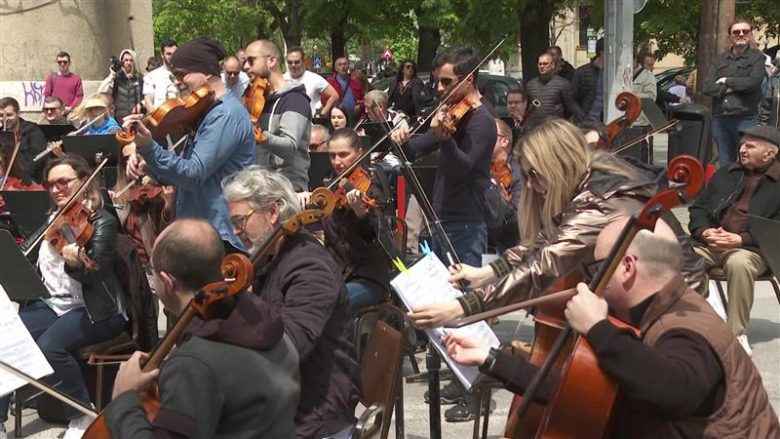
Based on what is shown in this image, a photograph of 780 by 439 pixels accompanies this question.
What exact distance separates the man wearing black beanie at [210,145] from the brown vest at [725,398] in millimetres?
2815

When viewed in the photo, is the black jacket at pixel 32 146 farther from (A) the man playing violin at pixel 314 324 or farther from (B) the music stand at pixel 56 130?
(A) the man playing violin at pixel 314 324

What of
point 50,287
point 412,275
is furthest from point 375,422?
point 50,287

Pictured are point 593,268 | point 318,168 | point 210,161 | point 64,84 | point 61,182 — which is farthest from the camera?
point 64,84

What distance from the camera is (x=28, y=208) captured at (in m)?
6.17

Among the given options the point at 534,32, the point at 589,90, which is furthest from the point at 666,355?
the point at 534,32

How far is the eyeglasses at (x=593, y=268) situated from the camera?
2988 millimetres

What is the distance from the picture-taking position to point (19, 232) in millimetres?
6531

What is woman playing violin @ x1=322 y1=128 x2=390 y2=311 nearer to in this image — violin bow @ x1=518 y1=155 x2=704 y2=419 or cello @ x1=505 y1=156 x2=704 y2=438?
violin bow @ x1=518 y1=155 x2=704 y2=419

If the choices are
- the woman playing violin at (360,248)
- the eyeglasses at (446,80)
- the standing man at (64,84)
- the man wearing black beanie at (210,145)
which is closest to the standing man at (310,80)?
the standing man at (64,84)

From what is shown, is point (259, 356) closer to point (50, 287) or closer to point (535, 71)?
point (50, 287)

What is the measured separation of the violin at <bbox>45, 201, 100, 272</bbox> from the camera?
539 cm

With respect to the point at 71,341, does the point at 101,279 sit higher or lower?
higher

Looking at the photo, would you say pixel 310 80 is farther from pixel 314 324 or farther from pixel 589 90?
pixel 314 324

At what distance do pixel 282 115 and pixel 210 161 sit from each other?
4.57 ft
